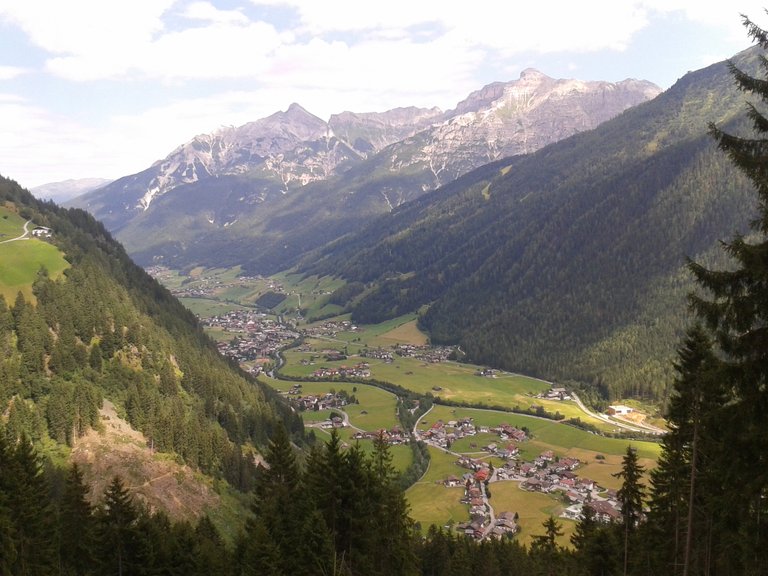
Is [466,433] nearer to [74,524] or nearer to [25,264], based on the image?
[25,264]

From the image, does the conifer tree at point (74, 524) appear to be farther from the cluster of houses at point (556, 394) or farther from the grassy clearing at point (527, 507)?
the cluster of houses at point (556, 394)

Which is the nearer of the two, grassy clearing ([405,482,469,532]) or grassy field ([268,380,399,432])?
grassy clearing ([405,482,469,532])

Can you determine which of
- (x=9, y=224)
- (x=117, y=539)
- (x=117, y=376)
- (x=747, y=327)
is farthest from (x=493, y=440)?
(x=9, y=224)

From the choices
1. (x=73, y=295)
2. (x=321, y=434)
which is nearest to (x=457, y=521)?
(x=321, y=434)

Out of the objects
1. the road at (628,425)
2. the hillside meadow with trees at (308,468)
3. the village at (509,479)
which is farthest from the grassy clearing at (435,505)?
the road at (628,425)

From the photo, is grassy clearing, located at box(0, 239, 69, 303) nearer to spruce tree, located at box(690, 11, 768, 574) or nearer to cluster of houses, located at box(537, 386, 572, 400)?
spruce tree, located at box(690, 11, 768, 574)

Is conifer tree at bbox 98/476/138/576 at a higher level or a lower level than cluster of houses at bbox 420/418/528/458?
higher

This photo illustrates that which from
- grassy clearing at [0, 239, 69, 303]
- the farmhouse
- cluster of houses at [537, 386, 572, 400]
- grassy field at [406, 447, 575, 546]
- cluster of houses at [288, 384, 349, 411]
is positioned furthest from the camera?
cluster of houses at [537, 386, 572, 400]

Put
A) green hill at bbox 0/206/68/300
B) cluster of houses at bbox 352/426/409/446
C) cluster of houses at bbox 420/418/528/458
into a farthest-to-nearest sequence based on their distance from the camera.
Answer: cluster of houses at bbox 352/426/409/446 → cluster of houses at bbox 420/418/528/458 → green hill at bbox 0/206/68/300

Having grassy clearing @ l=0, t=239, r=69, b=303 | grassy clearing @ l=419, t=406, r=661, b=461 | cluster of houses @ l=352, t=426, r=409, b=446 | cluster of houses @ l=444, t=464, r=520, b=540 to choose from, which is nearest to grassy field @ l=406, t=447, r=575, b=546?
cluster of houses @ l=444, t=464, r=520, b=540
